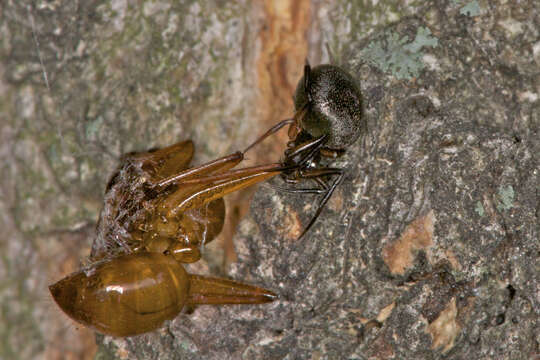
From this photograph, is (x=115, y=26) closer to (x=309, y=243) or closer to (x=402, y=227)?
(x=309, y=243)

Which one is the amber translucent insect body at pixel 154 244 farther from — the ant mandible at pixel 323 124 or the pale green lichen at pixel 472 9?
the pale green lichen at pixel 472 9

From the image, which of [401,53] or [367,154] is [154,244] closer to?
[367,154]

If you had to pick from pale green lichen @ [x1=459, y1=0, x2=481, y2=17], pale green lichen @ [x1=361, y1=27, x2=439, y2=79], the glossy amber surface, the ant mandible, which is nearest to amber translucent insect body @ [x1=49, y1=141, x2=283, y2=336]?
the glossy amber surface

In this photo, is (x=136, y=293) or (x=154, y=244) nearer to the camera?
(x=136, y=293)

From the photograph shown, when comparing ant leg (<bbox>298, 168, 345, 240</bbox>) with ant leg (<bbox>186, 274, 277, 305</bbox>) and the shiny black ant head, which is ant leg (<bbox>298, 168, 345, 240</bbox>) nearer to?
the shiny black ant head

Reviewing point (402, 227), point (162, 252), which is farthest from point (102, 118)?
point (402, 227)

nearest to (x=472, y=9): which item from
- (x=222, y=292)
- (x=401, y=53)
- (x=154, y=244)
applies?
(x=401, y=53)
